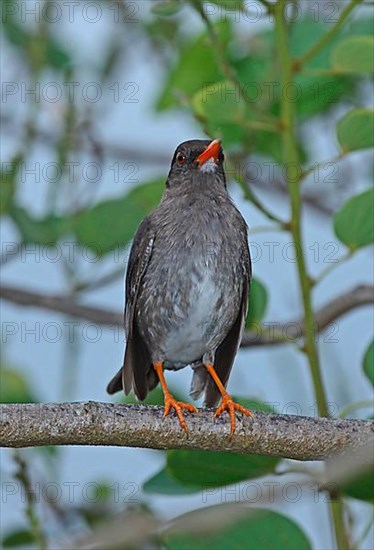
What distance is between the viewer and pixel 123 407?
5.48 feet

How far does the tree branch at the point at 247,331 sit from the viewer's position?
8.14ft

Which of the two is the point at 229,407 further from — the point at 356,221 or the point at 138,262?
the point at 138,262

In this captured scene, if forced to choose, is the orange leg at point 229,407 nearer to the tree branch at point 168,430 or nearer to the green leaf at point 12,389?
the tree branch at point 168,430

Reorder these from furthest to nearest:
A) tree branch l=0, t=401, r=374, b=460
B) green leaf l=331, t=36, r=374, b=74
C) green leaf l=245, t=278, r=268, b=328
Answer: green leaf l=245, t=278, r=268, b=328 → green leaf l=331, t=36, r=374, b=74 → tree branch l=0, t=401, r=374, b=460

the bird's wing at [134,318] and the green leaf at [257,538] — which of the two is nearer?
the green leaf at [257,538]

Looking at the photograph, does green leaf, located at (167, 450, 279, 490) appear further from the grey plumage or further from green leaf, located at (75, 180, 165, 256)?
green leaf, located at (75, 180, 165, 256)

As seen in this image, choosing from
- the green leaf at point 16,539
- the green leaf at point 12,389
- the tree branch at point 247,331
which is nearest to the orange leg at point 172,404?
the tree branch at point 247,331

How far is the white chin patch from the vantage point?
258 cm

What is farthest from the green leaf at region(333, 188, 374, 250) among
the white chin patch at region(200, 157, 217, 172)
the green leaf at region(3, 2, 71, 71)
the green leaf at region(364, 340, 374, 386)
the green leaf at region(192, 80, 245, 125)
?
the green leaf at region(3, 2, 71, 71)

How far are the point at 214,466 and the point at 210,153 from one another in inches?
34.9

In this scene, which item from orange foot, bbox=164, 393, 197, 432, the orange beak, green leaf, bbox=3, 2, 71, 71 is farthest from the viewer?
green leaf, bbox=3, 2, 71, 71

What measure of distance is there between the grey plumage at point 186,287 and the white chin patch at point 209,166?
4 cm

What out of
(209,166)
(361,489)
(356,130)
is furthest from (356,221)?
(209,166)

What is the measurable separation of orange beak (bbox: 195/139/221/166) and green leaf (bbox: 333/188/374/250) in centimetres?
57
